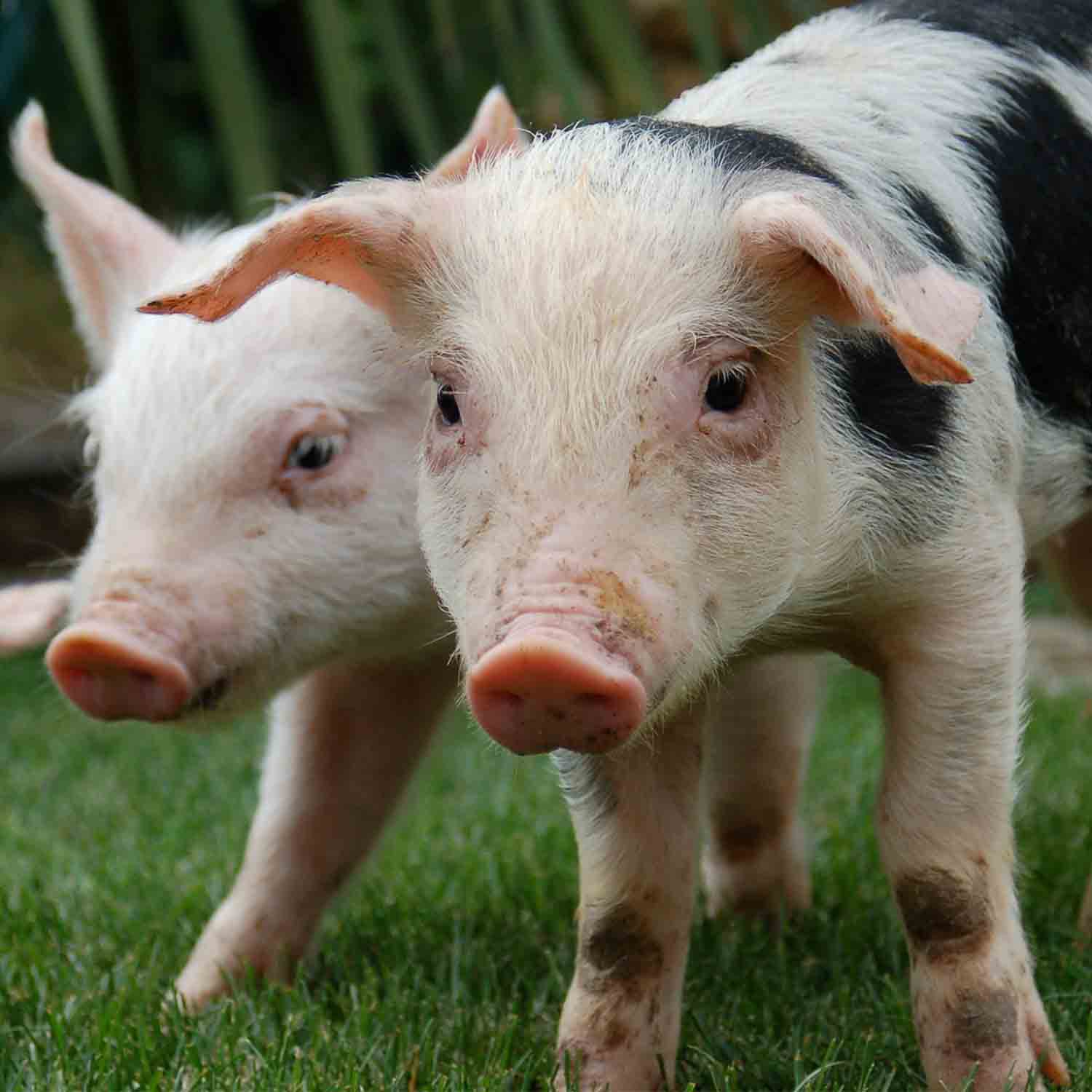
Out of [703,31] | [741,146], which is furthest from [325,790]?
[703,31]

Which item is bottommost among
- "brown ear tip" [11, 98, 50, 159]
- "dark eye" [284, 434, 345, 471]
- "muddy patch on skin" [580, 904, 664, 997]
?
"muddy patch on skin" [580, 904, 664, 997]

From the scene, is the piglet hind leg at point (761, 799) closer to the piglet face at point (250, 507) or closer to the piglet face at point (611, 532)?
the piglet face at point (250, 507)

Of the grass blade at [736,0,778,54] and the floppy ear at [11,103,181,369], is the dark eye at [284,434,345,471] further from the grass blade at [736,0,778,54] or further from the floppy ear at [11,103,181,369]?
the grass blade at [736,0,778,54]

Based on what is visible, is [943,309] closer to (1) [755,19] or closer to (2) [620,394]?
(2) [620,394]

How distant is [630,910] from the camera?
269 centimetres

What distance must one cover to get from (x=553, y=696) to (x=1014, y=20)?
5.22 ft

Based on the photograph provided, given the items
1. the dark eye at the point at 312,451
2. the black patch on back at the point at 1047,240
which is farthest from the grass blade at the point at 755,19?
the dark eye at the point at 312,451

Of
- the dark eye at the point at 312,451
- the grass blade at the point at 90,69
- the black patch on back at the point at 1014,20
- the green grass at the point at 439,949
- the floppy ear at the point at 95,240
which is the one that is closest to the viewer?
the green grass at the point at 439,949

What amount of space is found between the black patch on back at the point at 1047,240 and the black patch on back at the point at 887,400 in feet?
0.93

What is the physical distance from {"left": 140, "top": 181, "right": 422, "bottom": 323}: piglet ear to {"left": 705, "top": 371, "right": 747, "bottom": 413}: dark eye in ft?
1.54

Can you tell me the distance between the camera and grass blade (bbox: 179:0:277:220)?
216 inches

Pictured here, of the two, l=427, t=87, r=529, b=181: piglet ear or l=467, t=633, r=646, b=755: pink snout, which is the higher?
l=467, t=633, r=646, b=755: pink snout

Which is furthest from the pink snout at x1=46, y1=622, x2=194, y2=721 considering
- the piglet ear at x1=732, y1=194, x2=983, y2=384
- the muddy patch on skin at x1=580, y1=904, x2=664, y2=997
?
the piglet ear at x1=732, y1=194, x2=983, y2=384

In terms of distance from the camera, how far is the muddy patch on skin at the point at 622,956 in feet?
8.81
